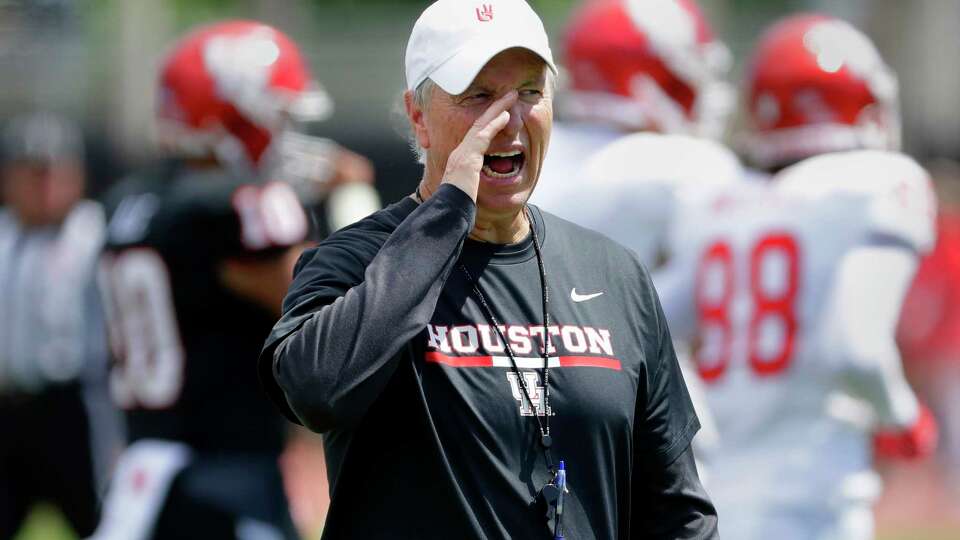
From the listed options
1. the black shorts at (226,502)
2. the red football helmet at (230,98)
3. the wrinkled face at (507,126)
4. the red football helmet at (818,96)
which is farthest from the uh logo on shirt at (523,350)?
the red football helmet at (230,98)

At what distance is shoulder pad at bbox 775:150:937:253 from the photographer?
4938mm

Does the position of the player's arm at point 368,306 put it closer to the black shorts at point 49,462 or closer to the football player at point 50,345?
the football player at point 50,345

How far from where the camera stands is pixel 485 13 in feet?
9.44

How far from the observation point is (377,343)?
2.66 m

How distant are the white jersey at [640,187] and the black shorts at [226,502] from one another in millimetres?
1282

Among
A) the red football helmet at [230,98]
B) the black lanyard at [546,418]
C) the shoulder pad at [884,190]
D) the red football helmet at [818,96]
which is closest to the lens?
the black lanyard at [546,418]

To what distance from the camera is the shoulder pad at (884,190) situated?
16.2ft

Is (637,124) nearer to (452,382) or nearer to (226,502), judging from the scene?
(226,502)

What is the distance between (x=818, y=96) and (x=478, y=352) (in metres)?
2.91

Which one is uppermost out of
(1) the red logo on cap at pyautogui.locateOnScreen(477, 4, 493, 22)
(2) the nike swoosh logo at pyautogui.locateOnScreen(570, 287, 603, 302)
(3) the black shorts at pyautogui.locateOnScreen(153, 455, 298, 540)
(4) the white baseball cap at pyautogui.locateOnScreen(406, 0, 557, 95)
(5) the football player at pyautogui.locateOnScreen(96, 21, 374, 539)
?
(1) the red logo on cap at pyautogui.locateOnScreen(477, 4, 493, 22)

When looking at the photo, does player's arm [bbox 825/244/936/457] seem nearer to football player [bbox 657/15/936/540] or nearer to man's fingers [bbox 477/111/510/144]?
football player [bbox 657/15/936/540]

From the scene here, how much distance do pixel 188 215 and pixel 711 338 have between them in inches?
67.2

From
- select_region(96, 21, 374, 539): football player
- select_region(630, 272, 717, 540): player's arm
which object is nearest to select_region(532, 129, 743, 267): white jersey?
select_region(96, 21, 374, 539): football player

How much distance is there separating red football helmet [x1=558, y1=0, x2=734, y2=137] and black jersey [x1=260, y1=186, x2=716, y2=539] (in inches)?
126
